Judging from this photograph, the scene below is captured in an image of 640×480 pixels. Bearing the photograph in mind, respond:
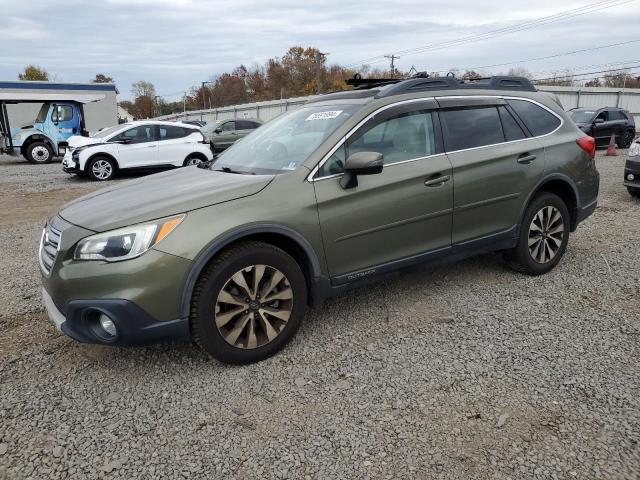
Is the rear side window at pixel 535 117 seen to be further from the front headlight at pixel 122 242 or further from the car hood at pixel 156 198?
the front headlight at pixel 122 242

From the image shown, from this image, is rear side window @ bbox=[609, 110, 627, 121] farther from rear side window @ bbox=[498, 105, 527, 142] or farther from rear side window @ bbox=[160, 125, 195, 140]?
rear side window @ bbox=[498, 105, 527, 142]

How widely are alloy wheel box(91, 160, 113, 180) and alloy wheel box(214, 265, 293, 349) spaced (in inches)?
441

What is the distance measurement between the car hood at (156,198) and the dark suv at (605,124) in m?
17.4

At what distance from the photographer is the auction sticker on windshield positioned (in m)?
3.75

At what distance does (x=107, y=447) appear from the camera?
2488 millimetres

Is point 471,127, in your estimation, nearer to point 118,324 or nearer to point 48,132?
point 118,324

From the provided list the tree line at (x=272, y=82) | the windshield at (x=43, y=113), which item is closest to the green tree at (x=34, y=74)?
the tree line at (x=272, y=82)

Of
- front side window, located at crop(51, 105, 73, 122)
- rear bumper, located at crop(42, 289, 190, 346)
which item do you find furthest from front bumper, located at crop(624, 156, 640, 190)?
front side window, located at crop(51, 105, 73, 122)

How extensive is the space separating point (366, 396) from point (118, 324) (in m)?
1.46

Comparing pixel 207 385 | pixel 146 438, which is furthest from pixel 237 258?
pixel 146 438

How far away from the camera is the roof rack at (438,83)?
3.90 metres

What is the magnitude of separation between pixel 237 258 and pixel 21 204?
8429mm

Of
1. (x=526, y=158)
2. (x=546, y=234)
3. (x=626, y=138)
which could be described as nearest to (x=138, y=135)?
(x=526, y=158)

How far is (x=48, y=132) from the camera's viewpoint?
18234 mm
